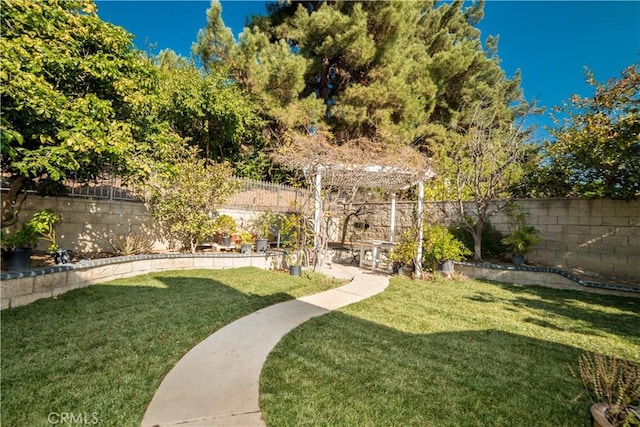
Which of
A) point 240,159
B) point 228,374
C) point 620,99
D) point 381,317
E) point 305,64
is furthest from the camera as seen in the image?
point 240,159

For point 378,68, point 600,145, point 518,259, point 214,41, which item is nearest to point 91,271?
point 518,259

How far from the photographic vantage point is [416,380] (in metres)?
2.70

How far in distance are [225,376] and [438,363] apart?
6.92ft

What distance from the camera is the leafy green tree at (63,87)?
12.6 feet

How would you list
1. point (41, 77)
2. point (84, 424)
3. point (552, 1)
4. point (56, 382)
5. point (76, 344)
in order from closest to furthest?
point (84, 424), point (56, 382), point (76, 344), point (41, 77), point (552, 1)

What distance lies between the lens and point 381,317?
14.5 ft

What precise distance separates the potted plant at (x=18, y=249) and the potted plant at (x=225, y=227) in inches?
152

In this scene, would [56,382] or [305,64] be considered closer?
[56,382]

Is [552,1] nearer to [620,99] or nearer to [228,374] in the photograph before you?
[620,99]

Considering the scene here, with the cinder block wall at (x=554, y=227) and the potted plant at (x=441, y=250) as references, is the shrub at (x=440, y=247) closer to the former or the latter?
the potted plant at (x=441, y=250)

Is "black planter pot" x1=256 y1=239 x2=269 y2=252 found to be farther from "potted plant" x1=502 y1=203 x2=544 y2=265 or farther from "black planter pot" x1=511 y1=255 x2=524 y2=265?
"black planter pot" x1=511 y1=255 x2=524 y2=265

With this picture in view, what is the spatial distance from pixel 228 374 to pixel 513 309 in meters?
4.99

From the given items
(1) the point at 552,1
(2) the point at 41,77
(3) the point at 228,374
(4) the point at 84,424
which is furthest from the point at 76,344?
(1) the point at 552,1

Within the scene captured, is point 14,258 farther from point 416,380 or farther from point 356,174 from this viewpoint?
point 356,174
